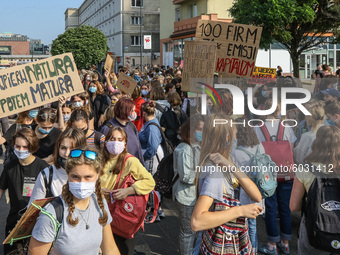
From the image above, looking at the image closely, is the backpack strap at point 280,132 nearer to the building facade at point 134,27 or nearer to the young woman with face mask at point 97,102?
the young woman with face mask at point 97,102

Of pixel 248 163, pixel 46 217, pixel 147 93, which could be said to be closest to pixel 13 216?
pixel 46 217

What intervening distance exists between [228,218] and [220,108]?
453cm

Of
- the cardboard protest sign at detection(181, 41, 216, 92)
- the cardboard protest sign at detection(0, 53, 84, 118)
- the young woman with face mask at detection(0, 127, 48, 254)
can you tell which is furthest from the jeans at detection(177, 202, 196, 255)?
the cardboard protest sign at detection(181, 41, 216, 92)

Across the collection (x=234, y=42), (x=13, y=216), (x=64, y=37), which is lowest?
(x=13, y=216)

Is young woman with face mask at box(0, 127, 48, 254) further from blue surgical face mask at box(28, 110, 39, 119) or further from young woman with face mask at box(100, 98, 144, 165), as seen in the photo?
blue surgical face mask at box(28, 110, 39, 119)

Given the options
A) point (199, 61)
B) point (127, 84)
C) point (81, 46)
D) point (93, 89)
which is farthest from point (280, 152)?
point (81, 46)

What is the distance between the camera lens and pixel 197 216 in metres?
2.79

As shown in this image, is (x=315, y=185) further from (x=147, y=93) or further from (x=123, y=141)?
Answer: (x=147, y=93)

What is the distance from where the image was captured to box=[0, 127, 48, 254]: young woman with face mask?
4367 millimetres

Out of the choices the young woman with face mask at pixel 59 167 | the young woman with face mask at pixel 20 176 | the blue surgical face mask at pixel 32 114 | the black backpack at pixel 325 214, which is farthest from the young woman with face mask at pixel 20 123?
the black backpack at pixel 325 214

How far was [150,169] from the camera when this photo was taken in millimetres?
6508

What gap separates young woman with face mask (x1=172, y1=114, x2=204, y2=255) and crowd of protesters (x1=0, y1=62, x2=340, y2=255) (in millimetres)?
10

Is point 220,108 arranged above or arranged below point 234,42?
below

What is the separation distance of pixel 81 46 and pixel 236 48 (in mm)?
39353
